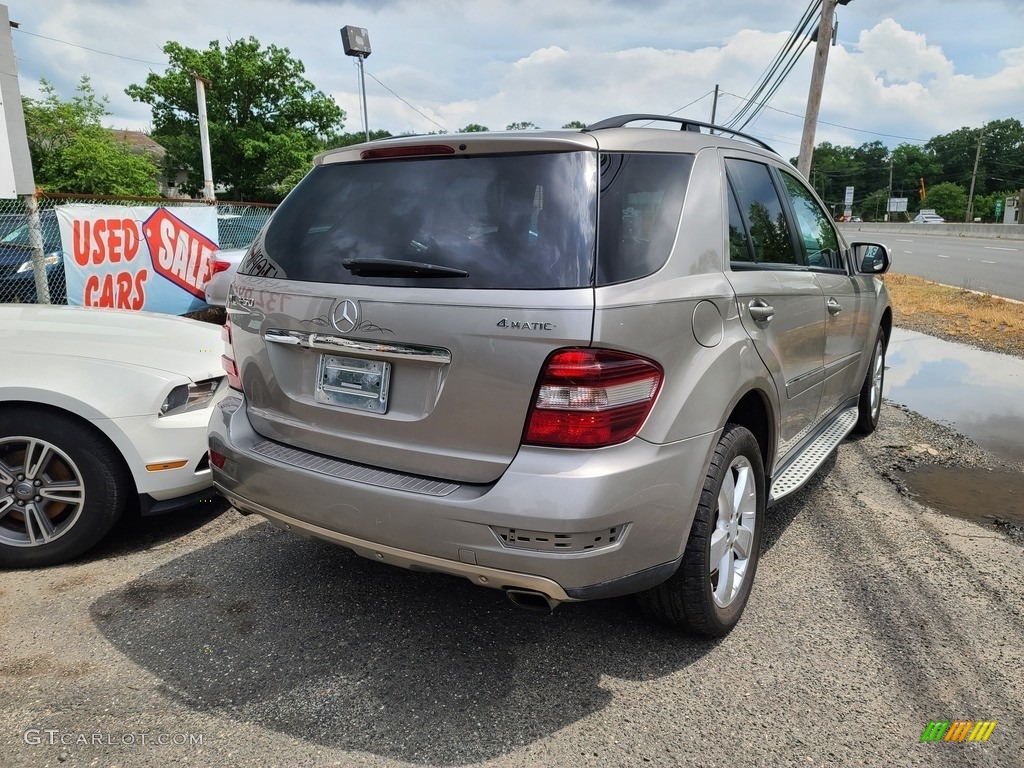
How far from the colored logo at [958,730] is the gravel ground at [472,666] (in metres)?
0.03

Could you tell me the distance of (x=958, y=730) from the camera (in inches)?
90.0

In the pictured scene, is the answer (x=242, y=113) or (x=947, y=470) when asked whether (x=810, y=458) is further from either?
(x=242, y=113)

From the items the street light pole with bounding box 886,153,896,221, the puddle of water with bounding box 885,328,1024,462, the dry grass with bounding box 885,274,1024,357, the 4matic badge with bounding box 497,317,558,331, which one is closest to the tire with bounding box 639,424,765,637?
the 4matic badge with bounding box 497,317,558,331

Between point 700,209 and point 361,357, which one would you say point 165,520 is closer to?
point 361,357

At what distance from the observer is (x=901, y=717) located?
2.33 metres

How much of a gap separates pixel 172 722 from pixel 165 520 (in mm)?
1809

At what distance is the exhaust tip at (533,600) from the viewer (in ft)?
7.13

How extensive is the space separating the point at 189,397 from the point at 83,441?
1.61ft

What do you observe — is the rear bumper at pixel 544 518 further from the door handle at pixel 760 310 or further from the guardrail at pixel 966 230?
the guardrail at pixel 966 230

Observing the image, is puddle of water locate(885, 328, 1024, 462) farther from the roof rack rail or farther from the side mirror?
the roof rack rail

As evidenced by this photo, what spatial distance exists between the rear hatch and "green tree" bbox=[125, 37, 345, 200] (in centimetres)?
4041

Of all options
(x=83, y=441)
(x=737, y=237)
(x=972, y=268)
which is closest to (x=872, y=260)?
(x=737, y=237)

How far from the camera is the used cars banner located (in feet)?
25.7

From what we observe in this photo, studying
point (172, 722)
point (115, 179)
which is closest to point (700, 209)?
point (172, 722)
